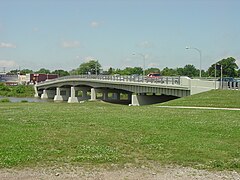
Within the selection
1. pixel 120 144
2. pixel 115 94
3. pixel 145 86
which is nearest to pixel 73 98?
pixel 115 94

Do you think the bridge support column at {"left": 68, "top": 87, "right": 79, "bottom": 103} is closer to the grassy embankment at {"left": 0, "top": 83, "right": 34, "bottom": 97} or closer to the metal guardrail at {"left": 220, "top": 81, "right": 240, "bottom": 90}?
the grassy embankment at {"left": 0, "top": 83, "right": 34, "bottom": 97}

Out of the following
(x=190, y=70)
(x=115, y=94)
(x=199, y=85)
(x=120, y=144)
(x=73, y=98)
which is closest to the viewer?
(x=120, y=144)

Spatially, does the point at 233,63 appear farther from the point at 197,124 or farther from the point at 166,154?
the point at 166,154

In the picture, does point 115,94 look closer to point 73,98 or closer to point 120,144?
point 73,98

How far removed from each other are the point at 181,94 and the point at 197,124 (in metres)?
29.5

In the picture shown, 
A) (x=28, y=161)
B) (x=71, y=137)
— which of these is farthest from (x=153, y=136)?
(x=28, y=161)

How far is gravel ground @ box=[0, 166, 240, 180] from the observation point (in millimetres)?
8734

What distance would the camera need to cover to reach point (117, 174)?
29.5ft

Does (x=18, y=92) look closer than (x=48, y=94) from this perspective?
No

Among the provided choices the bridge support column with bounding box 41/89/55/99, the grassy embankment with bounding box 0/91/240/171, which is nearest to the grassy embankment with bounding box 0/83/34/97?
the bridge support column with bounding box 41/89/55/99

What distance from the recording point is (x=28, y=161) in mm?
9977

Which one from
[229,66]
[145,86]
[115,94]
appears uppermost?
[229,66]

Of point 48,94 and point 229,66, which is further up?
point 229,66

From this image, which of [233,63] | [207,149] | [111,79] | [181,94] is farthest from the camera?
[233,63]
